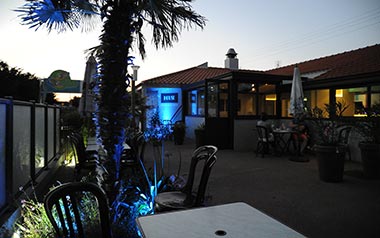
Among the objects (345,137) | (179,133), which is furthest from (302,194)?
(179,133)

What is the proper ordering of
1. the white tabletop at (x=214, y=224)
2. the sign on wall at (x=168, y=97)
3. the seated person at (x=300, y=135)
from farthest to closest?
the sign on wall at (x=168, y=97) < the seated person at (x=300, y=135) < the white tabletop at (x=214, y=224)

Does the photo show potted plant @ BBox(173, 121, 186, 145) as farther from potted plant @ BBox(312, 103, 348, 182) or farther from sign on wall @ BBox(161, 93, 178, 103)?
potted plant @ BBox(312, 103, 348, 182)

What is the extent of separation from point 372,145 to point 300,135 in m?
2.38

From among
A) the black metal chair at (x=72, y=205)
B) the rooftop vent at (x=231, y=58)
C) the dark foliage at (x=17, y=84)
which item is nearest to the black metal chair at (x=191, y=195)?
the black metal chair at (x=72, y=205)

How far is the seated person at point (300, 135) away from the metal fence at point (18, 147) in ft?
22.9

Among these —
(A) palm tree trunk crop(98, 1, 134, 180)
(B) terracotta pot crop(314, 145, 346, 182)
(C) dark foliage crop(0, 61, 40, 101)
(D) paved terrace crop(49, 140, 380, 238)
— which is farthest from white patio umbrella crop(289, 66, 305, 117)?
(C) dark foliage crop(0, 61, 40, 101)

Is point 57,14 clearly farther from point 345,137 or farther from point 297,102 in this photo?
point 297,102

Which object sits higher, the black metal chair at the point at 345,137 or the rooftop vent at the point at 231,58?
the rooftop vent at the point at 231,58

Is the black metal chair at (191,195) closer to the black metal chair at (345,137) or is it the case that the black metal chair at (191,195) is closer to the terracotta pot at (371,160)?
the black metal chair at (345,137)

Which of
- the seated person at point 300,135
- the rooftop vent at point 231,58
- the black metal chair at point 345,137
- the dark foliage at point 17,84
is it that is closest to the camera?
the black metal chair at point 345,137

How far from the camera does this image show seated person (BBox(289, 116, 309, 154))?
7.48 metres

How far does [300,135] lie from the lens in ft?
24.4

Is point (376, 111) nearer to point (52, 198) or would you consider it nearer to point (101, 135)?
point (101, 135)

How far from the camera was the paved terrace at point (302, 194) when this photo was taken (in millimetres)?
2994
